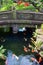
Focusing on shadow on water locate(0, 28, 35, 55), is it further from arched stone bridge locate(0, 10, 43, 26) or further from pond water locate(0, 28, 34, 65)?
arched stone bridge locate(0, 10, 43, 26)

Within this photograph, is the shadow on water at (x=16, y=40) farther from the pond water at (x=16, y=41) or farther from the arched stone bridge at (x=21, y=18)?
the arched stone bridge at (x=21, y=18)

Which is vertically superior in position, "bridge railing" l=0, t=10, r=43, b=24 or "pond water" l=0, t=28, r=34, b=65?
"bridge railing" l=0, t=10, r=43, b=24

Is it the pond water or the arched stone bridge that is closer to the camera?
the pond water

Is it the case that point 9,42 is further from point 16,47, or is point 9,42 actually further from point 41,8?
point 41,8

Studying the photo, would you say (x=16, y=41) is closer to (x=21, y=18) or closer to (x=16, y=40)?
(x=16, y=40)

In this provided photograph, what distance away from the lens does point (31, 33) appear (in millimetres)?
38531

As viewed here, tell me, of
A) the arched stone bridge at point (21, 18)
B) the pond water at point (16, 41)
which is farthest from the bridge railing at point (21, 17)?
the pond water at point (16, 41)

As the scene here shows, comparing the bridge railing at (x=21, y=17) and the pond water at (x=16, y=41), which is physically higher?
the bridge railing at (x=21, y=17)

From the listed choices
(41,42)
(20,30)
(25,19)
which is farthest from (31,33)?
(41,42)

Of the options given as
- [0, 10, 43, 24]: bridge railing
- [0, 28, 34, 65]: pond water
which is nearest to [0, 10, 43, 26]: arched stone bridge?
[0, 10, 43, 24]: bridge railing

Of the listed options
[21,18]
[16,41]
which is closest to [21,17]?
[21,18]

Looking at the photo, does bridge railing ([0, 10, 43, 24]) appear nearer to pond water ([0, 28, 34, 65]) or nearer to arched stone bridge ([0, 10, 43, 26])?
arched stone bridge ([0, 10, 43, 26])

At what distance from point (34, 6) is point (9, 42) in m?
5.97

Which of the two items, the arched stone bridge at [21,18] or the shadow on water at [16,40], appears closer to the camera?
the shadow on water at [16,40]
